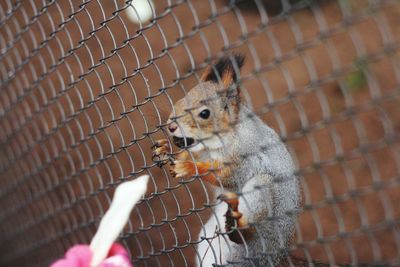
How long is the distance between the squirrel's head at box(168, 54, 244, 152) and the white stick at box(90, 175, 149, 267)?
0.60 m

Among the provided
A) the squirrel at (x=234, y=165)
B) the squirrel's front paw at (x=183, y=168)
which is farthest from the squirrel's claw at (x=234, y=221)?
the squirrel's front paw at (x=183, y=168)

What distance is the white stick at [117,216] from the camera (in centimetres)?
114

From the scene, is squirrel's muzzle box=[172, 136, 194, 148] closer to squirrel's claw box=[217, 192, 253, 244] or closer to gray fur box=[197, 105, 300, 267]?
gray fur box=[197, 105, 300, 267]

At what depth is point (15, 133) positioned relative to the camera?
2.85m

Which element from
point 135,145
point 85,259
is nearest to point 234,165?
point 85,259

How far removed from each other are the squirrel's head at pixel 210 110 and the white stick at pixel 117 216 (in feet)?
1.97

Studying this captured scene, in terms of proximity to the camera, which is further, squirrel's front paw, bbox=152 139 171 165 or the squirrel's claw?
squirrel's front paw, bbox=152 139 171 165

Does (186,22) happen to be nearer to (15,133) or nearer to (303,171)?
(15,133)

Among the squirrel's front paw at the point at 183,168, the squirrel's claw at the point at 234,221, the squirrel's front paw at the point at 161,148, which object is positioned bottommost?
the squirrel's claw at the point at 234,221

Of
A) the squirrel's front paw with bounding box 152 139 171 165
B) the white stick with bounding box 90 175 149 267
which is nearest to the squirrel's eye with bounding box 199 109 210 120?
the squirrel's front paw with bounding box 152 139 171 165

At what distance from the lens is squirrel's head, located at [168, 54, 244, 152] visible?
1.79 meters

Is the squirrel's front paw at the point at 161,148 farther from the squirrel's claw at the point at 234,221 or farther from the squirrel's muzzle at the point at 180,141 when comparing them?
the squirrel's claw at the point at 234,221

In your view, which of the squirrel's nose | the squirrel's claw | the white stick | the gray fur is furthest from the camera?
the squirrel's nose

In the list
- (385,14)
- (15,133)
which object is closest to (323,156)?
(385,14)
